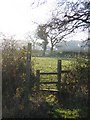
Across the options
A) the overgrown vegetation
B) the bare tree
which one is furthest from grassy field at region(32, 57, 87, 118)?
the bare tree

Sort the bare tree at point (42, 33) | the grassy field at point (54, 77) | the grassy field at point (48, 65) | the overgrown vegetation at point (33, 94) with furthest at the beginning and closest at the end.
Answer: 1. the grassy field at point (48, 65)
2. the bare tree at point (42, 33)
3. the grassy field at point (54, 77)
4. the overgrown vegetation at point (33, 94)

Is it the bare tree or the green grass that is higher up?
the bare tree

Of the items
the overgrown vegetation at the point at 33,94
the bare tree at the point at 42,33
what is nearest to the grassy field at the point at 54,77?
the overgrown vegetation at the point at 33,94

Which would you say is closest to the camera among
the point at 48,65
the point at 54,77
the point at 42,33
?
the point at 42,33

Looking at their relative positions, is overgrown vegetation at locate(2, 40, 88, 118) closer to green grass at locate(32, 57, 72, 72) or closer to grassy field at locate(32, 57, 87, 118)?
grassy field at locate(32, 57, 87, 118)

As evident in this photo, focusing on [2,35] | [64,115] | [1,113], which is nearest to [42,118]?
[64,115]

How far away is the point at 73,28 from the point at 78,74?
1.70m

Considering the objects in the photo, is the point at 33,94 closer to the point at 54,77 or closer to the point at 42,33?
the point at 42,33

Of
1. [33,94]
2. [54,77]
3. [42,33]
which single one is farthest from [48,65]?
[33,94]

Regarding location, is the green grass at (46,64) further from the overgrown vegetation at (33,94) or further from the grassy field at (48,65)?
the overgrown vegetation at (33,94)

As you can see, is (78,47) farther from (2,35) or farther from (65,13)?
(2,35)

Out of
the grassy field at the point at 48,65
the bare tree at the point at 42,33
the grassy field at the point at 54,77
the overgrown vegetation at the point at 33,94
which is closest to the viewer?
the overgrown vegetation at the point at 33,94

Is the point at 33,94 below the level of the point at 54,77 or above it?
below

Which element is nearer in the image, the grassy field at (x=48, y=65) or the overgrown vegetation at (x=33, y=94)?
the overgrown vegetation at (x=33, y=94)
